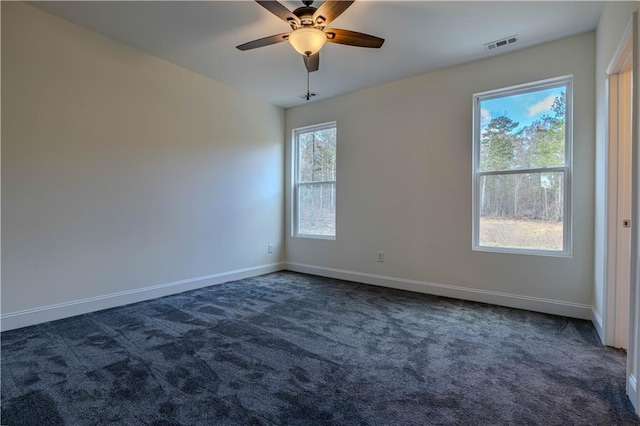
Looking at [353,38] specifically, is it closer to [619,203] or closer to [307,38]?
[307,38]

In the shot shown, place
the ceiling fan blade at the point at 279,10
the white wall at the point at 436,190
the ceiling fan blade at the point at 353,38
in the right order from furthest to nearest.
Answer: the white wall at the point at 436,190 < the ceiling fan blade at the point at 353,38 < the ceiling fan blade at the point at 279,10

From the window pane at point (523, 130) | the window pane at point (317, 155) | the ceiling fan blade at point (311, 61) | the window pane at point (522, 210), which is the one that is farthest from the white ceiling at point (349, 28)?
the window pane at point (522, 210)

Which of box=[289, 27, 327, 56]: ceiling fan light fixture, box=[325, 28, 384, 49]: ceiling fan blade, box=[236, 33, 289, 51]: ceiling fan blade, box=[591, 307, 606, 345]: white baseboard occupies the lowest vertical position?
box=[591, 307, 606, 345]: white baseboard

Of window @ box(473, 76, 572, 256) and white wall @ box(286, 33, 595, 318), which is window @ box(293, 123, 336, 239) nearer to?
white wall @ box(286, 33, 595, 318)

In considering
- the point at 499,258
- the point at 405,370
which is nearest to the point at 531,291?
the point at 499,258

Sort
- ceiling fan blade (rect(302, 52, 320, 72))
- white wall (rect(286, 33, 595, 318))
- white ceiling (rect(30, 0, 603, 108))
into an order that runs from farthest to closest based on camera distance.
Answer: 1. white wall (rect(286, 33, 595, 318))
2. ceiling fan blade (rect(302, 52, 320, 72))
3. white ceiling (rect(30, 0, 603, 108))

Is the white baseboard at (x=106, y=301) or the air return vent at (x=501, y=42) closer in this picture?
the white baseboard at (x=106, y=301)

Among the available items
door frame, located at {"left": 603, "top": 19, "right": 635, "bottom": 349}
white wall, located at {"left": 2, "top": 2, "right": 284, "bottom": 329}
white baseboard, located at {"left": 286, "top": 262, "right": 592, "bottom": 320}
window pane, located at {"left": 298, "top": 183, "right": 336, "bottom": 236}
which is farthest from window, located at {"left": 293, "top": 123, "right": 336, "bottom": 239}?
door frame, located at {"left": 603, "top": 19, "right": 635, "bottom": 349}

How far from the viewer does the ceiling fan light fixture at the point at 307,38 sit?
2412 mm

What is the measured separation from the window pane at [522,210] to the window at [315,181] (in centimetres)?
217

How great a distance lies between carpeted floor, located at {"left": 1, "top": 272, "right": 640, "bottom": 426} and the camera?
1.66 metres

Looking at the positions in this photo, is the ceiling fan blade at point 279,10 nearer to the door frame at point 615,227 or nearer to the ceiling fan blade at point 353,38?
the ceiling fan blade at point 353,38

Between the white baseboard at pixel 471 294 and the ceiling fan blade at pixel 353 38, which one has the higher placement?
the ceiling fan blade at pixel 353 38

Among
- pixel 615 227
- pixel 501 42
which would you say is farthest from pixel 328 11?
pixel 615 227
